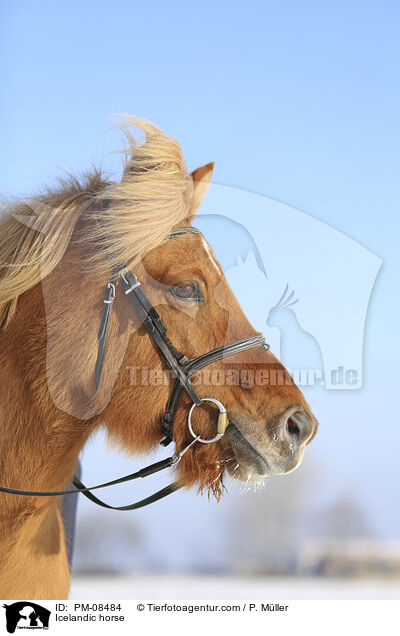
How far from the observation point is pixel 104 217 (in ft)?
8.54

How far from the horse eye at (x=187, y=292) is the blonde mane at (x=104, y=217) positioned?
0.77 ft

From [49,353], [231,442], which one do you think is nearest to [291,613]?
[231,442]

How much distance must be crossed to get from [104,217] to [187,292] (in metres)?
0.55

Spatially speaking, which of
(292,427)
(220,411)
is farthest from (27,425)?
(292,427)

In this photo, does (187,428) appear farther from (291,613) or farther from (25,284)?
(291,613)

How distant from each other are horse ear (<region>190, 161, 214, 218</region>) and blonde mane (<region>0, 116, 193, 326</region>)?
5cm

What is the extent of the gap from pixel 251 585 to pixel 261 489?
23.3 feet

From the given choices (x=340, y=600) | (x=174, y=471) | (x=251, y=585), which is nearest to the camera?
(x=174, y=471)

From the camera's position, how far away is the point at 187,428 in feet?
8.46

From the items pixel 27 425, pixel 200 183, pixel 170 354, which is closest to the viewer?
pixel 27 425

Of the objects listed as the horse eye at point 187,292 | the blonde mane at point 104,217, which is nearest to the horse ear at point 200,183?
the blonde mane at point 104,217
